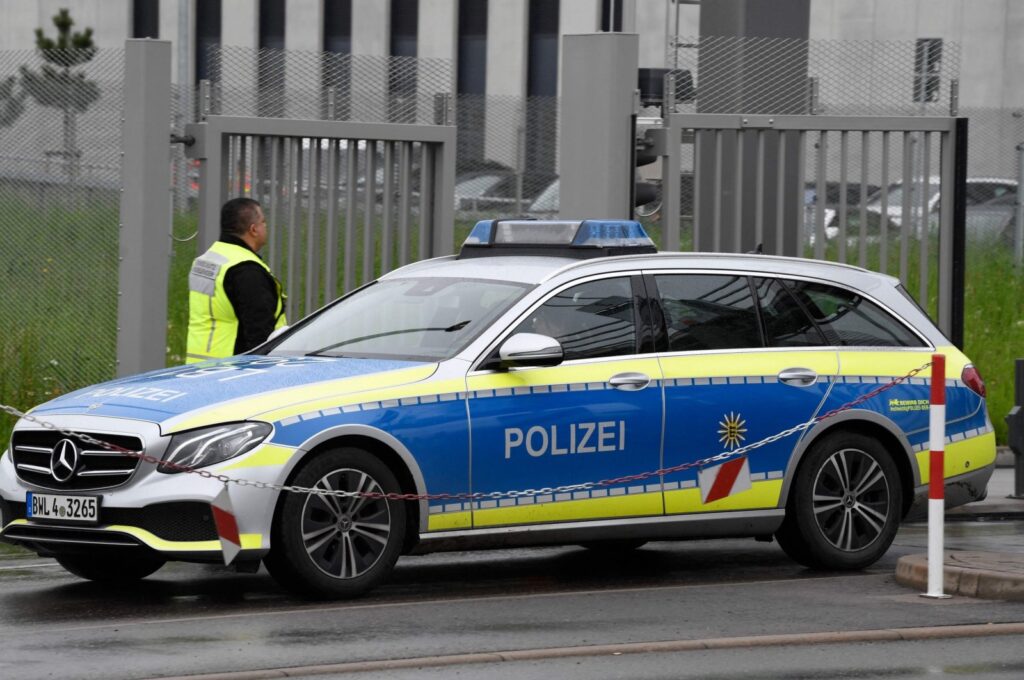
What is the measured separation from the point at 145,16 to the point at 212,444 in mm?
44192

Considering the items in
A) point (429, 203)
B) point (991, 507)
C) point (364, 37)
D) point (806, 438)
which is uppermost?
point (364, 37)

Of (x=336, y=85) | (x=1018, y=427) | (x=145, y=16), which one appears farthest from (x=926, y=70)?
(x=145, y=16)

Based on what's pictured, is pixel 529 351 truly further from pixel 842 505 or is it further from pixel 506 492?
pixel 842 505

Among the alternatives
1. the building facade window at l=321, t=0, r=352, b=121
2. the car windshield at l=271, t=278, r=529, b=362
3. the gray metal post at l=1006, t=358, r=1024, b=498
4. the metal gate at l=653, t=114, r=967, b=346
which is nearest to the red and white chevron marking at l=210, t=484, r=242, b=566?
the car windshield at l=271, t=278, r=529, b=362

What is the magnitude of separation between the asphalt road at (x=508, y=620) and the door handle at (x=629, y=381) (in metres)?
0.93

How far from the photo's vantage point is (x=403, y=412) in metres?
8.61

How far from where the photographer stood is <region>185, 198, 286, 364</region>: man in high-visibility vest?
11.0 metres

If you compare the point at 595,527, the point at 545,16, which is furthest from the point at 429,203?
the point at 545,16

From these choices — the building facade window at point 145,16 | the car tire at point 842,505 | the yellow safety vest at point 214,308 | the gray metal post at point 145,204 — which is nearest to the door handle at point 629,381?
the car tire at point 842,505

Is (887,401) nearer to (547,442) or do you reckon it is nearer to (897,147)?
(547,442)

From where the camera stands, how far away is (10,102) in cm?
1438

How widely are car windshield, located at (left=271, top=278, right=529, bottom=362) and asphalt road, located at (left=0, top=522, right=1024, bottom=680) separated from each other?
110 cm

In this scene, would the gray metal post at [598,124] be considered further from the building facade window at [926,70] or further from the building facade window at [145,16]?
the building facade window at [145,16]

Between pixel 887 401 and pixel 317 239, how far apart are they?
184 inches
